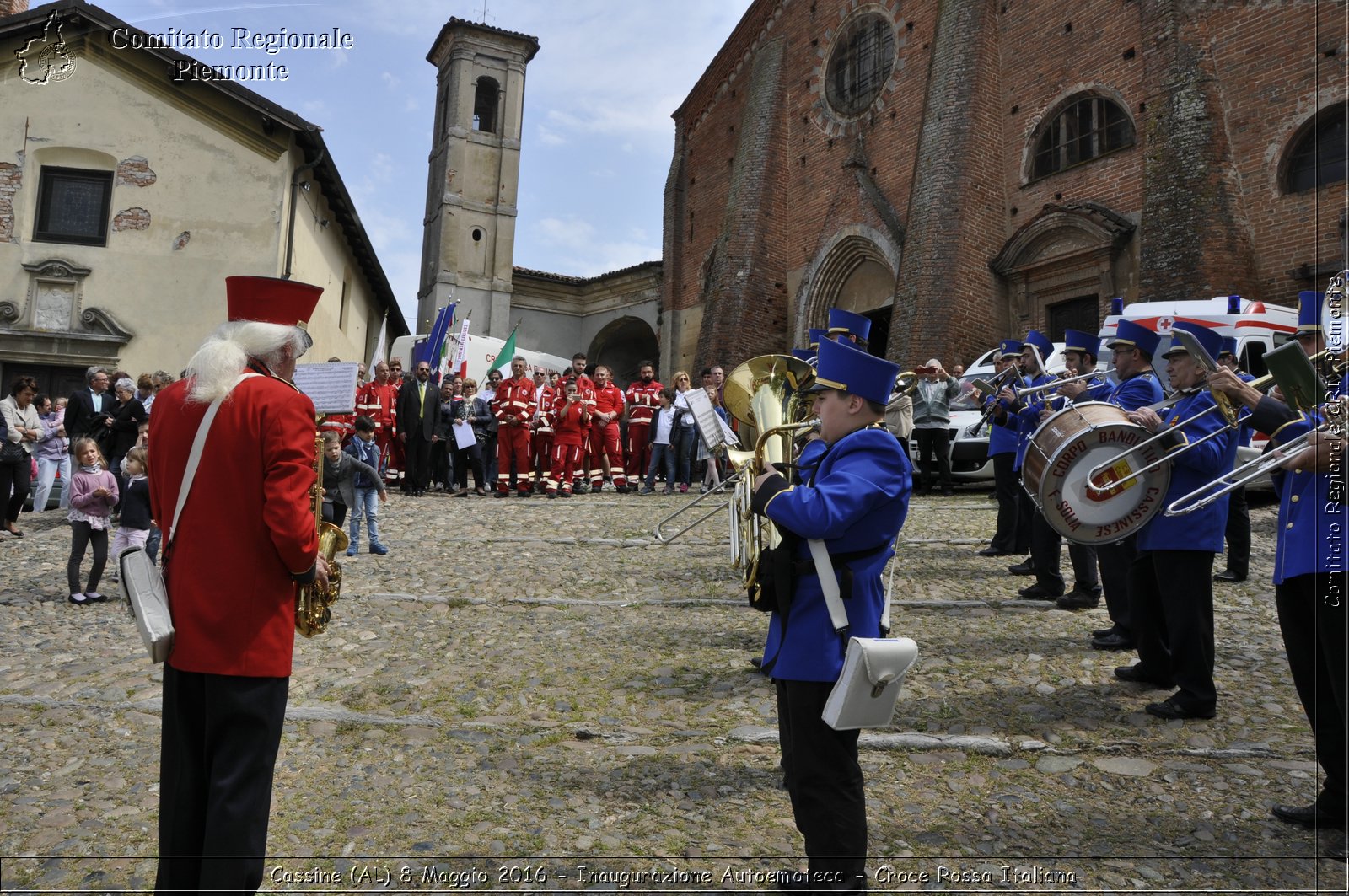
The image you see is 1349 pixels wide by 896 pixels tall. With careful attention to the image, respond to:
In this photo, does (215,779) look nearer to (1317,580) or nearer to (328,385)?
(1317,580)

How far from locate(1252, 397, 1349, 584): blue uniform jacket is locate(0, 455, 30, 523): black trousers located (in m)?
13.2

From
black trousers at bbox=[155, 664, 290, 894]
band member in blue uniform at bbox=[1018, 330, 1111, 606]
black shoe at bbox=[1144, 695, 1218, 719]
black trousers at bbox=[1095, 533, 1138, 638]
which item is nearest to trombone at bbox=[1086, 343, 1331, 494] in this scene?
black shoe at bbox=[1144, 695, 1218, 719]

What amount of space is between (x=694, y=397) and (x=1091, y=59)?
17100 millimetres

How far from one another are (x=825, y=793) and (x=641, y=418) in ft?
46.0

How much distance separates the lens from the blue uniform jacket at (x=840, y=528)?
3.35 metres

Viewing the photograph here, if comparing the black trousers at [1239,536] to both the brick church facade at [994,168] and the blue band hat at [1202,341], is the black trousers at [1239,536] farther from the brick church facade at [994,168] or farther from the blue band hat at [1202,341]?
the brick church facade at [994,168]

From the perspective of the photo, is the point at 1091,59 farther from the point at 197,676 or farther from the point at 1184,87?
the point at 197,676

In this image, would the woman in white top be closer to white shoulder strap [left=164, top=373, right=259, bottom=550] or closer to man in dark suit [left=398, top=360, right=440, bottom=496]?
man in dark suit [left=398, top=360, right=440, bottom=496]

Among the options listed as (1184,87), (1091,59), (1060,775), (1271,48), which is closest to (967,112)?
(1091,59)

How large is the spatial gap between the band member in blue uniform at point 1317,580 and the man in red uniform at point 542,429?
12330mm

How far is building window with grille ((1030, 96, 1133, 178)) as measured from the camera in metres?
18.7

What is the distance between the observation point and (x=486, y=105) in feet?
131

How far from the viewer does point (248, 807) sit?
2996mm

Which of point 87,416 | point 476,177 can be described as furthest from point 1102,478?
point 476,177
